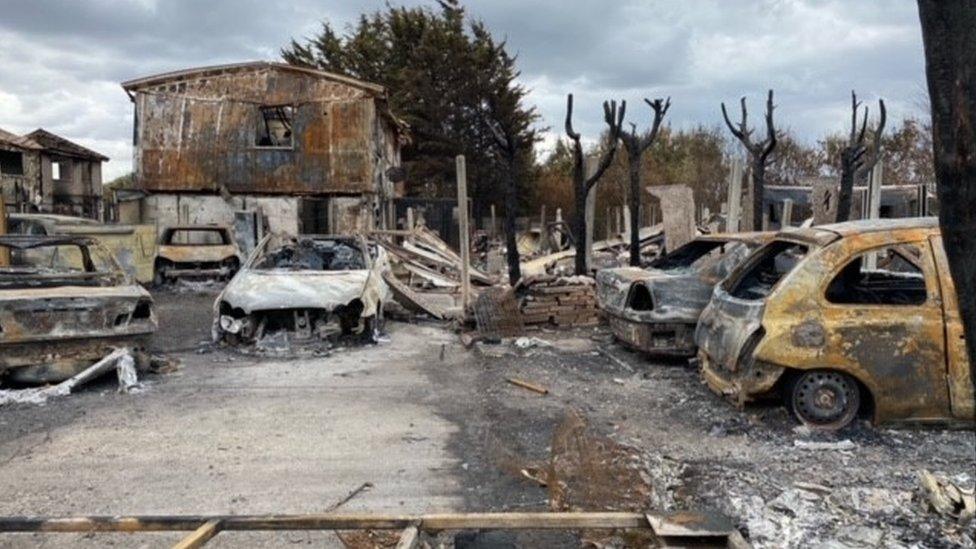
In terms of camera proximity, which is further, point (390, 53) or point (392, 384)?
point (390, 53)

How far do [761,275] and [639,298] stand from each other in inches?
73.0

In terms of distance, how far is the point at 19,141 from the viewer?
1207 inches

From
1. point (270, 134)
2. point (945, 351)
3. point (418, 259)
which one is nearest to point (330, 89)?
point (270, 134)

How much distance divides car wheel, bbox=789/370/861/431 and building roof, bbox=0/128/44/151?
32508 millimetres

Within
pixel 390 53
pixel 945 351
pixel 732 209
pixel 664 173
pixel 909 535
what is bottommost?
pixel 909 535

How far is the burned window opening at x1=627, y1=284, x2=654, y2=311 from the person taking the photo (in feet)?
27.9

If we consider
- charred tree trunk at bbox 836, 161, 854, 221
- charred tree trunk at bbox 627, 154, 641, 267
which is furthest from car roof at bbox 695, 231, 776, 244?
charred tree trunk at bbox 627, 154, 641, 267

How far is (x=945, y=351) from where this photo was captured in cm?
536

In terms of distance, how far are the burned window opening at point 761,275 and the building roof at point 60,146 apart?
34.1 meters

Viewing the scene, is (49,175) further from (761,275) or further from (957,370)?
(957,370)

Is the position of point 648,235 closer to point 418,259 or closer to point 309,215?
point 418,259

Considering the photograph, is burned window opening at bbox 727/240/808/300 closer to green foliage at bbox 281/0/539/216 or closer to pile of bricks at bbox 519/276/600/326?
pile of bricks at bbox 519/276/600/326

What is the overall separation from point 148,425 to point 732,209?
11142 mm

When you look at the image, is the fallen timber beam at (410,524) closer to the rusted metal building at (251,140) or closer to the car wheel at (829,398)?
the car wheel at (829,398)
